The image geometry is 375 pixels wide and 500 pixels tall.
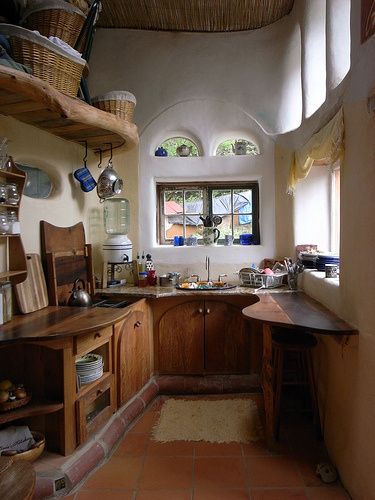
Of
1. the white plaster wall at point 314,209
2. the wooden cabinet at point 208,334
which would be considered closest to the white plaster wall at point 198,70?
the white plaster wall at point 314,209

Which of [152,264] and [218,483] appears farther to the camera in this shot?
[152,264]

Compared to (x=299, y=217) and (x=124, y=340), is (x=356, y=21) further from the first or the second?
(x=124, y=340)

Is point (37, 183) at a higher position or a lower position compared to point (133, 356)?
higher

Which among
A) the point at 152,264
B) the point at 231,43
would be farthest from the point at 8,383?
the point at 231,43

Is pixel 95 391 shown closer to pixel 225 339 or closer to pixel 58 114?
pixel 225 339

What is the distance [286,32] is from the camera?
3.53 m

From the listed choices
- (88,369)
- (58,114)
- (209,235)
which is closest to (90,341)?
(88,369)

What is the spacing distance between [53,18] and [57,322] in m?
1.82

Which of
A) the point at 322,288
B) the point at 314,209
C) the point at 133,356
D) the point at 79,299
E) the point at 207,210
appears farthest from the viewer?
the point at 207,210

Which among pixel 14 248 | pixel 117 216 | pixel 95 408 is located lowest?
pixel 95 408

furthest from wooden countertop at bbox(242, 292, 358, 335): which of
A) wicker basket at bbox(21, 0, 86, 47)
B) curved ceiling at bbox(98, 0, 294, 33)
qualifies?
curved ceiling at bbox(98, 0, 294, 33)

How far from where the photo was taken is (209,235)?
146 inches

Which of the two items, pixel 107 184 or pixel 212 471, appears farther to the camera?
pixel 107 184

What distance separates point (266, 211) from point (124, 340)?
1842 millimetres
